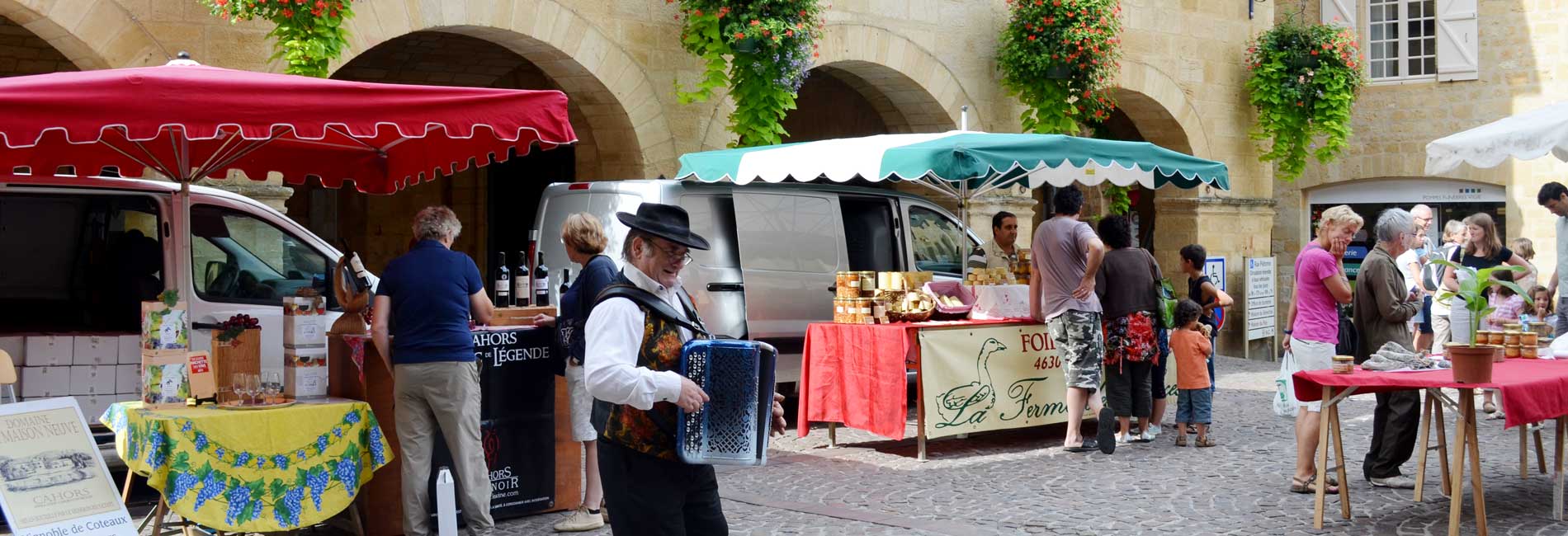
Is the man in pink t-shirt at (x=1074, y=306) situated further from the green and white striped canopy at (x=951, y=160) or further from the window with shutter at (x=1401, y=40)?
the window with shutter at (x=1401, y=40)

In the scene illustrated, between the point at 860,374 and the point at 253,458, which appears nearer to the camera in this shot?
the point at 253,458

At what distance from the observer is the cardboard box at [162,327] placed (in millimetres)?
5781

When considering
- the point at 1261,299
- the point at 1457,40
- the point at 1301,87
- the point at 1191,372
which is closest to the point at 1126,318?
the point at 1191,372

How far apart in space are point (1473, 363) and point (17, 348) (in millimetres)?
6520

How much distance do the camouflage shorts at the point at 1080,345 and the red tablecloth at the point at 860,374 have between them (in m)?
0.49

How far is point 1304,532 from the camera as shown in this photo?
6.48 metres

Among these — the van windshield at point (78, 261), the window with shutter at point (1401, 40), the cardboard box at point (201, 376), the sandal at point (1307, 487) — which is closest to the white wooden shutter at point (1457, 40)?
the window with shutter at point (1401, 40)

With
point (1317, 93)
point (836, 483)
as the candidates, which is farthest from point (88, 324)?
point (1317, 93)

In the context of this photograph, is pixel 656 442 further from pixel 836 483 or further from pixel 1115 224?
pixel 1115 224

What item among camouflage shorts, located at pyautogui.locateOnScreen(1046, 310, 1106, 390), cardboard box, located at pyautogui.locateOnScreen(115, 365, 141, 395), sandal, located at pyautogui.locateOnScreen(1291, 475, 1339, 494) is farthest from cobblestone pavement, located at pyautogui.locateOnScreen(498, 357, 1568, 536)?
cardboard box, located at pyautogui.locateOnScreen(115, 365, 141, 395)

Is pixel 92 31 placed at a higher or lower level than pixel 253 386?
higher

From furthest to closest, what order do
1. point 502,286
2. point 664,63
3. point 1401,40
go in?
point 1401,40 → point 664,63 → point 502,286

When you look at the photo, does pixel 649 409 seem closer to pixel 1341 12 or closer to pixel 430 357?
pixel 430 357

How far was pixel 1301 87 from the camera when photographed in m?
17.0
